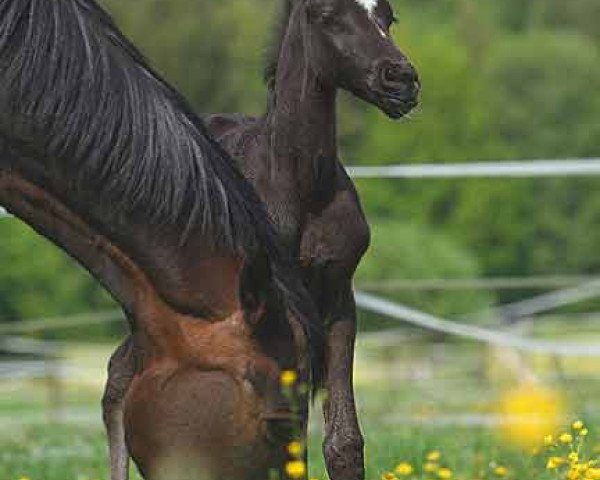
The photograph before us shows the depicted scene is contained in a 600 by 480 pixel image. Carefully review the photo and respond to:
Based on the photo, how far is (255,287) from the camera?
8.74ft

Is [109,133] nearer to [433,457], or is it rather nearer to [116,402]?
[116,402]

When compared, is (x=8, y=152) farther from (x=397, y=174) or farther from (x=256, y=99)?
(x=256, y=99)

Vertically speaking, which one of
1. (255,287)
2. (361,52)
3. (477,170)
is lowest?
(477,170)

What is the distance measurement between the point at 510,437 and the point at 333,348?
1080mm

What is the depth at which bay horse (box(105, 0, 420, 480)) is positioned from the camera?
4520 mm

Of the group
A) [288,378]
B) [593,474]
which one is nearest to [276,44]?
[593,474]

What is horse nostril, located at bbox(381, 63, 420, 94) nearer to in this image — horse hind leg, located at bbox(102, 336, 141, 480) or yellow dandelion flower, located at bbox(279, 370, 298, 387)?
horse hind leg, located at bbox(102, 336, 141, 480)

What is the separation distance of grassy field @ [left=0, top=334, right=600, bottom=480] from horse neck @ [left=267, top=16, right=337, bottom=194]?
77 cm

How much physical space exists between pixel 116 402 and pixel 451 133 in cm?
3776

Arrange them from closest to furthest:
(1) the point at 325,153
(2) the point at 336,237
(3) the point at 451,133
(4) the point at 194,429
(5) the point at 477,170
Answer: (4) the point at 194,429 < (2) the point at 336,237 < (1) the point at 325,153 < (5) the point at 477,170 < (3) the point at 451,133

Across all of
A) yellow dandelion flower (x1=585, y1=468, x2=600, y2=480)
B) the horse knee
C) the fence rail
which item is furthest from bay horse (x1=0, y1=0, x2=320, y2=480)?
the fence rail

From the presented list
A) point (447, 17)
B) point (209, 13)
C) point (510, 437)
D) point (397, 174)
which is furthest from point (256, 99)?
point (510, 437)

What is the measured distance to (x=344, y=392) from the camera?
4.60 meters

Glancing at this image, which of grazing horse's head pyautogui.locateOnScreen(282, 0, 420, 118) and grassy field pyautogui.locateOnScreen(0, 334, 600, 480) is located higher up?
grazing horse's head pyautogui.locateOnScreen(282, 0, 420, 118)
